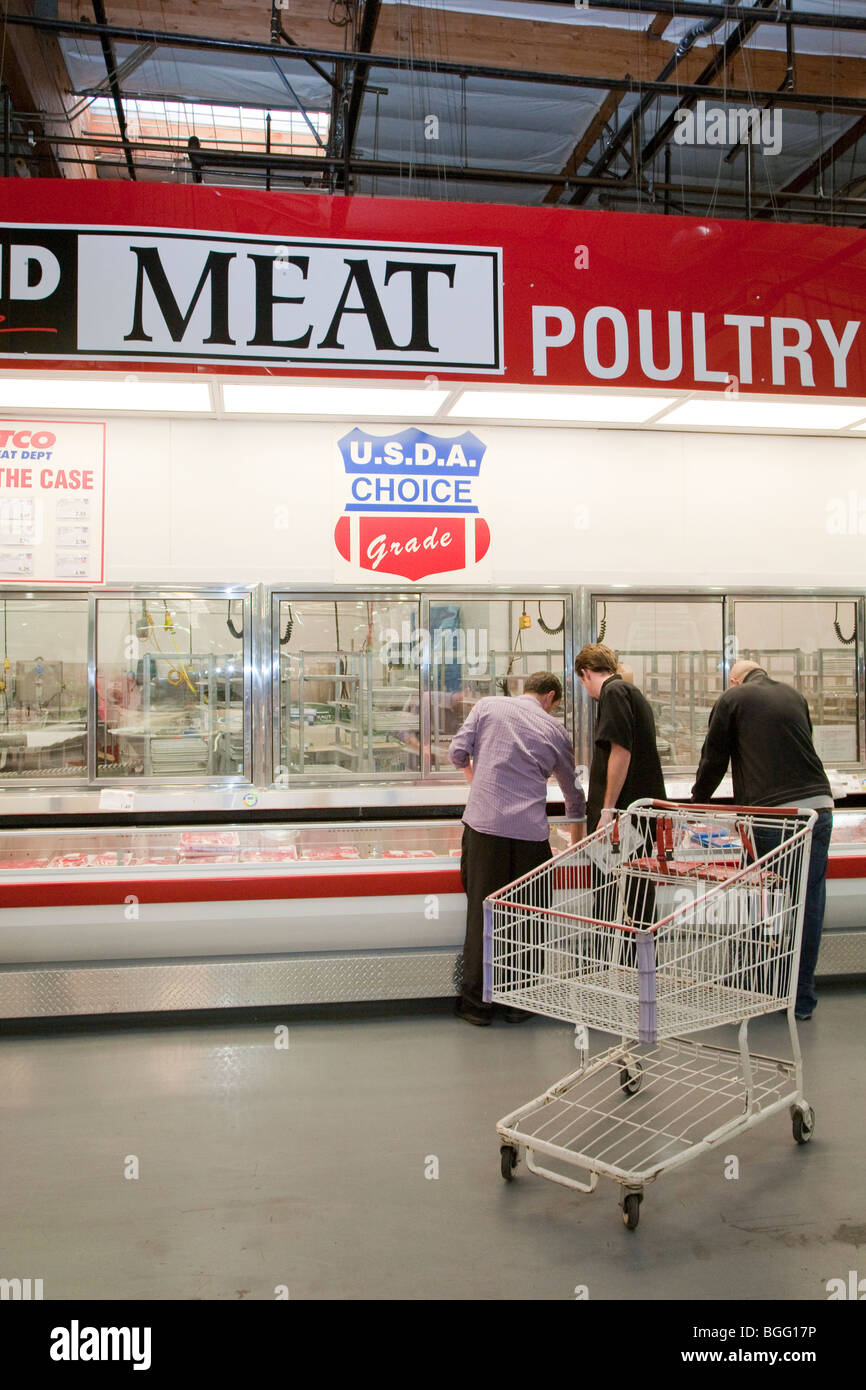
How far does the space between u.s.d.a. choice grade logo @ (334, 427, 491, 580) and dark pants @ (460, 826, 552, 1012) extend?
2252mm

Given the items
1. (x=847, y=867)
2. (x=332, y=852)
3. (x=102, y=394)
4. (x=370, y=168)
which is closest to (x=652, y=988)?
(x=332, y=852)

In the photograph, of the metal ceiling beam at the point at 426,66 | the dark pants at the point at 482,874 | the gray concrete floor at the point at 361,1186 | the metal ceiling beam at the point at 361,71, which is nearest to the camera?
the gray concrete floor at the point at 361,1186

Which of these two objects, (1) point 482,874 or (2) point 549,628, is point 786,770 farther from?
(2) point 549,628

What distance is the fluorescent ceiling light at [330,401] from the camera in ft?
Answer: 15.9

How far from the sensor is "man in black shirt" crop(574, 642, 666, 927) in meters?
4.21

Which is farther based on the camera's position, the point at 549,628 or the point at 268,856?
the point at 549,628

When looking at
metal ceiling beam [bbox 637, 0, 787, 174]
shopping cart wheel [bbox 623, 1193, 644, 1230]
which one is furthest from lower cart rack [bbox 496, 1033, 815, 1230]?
metal ceiling beam [bbox 637, 0, 787, 174]

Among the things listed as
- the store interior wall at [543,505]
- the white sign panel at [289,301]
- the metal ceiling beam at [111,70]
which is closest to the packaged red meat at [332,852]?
the store interior wall at [543,505]

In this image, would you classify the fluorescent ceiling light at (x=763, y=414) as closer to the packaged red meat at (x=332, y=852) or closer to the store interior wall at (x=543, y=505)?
the store interior wall at (x=543, y=505)

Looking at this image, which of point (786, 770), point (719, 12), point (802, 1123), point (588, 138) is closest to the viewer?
point (802, 1123)

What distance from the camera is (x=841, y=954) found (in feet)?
15.4

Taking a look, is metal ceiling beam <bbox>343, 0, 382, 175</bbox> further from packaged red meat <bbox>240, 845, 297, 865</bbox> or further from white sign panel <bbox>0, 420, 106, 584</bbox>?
packaged red meat <bbox>240, 845, 297, 865</bbox>

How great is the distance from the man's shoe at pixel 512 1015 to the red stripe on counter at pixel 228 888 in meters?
0.55

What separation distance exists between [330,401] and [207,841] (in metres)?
2.30
